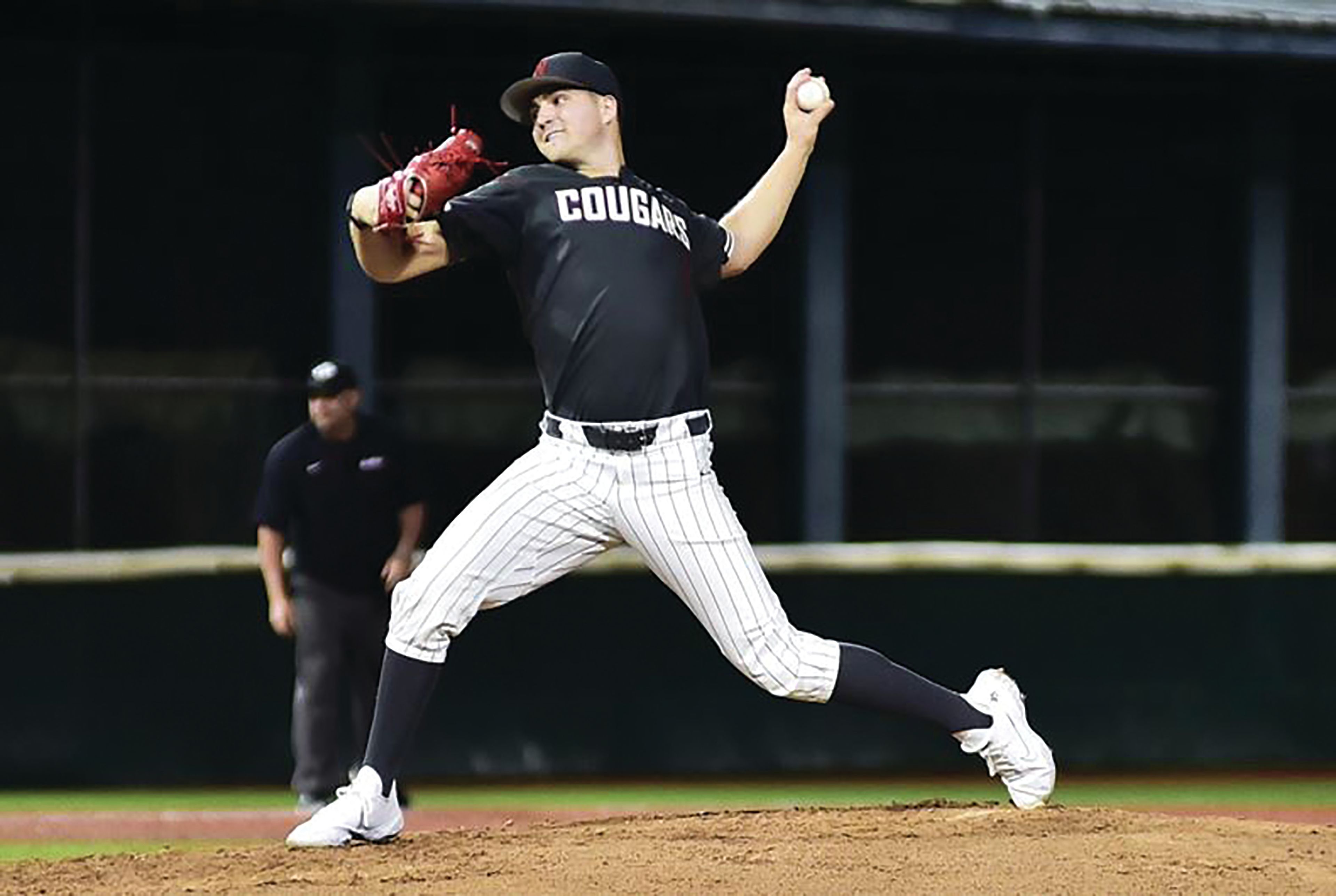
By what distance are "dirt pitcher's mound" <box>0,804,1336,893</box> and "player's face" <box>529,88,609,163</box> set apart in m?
1.95

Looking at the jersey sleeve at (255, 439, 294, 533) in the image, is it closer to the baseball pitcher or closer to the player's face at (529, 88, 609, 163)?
the baseball pitcher

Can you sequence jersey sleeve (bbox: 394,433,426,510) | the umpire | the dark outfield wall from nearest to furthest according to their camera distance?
1. the umpire
2. jersey sleeve (bbox: 394,433,426,510)
3. the dark outfield wall

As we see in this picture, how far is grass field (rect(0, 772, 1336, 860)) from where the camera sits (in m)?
10.9

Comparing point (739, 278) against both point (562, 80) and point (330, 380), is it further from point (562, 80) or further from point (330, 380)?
point (562, 80)

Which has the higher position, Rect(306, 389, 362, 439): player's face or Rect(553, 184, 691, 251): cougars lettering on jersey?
Rect(553, 184, 691, 251): cougars lettering on jersey

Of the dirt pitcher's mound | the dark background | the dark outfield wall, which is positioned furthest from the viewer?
the dark background

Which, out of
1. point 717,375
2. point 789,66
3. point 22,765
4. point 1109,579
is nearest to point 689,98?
point 789,66

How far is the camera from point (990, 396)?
14031mm

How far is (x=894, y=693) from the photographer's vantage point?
6898 mm

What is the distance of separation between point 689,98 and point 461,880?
7816mm

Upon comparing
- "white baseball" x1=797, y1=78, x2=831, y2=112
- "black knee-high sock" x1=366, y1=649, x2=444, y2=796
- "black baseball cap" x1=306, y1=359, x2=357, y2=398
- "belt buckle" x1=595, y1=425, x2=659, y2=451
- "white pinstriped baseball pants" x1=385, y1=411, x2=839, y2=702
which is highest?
"white baseball" x1=797, y1=78, x2=831, y2=112

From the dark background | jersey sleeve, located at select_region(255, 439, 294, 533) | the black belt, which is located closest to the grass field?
jersey sleeve, located at select_region(255, 439, 294, 533)

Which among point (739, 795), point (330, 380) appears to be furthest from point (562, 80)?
point (739, 795)

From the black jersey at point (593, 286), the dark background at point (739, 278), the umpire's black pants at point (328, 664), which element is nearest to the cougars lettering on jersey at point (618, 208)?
the black jersey at point (593, 286)
